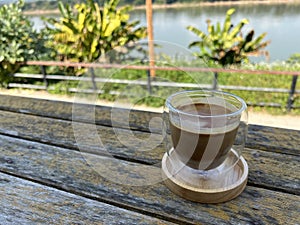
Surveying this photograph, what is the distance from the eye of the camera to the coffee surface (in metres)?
0.43

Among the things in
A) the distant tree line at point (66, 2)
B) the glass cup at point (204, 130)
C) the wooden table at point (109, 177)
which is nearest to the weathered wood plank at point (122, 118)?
the wooden table at point (109, 177)

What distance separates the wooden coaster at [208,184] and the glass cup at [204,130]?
0.5 inches

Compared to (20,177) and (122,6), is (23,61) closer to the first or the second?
(122,6)

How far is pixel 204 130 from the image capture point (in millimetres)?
428

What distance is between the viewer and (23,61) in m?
3.00

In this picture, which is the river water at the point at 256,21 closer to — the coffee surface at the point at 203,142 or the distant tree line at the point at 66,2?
the distant tree line at the point at 66,2

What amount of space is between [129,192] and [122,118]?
0.28 metres

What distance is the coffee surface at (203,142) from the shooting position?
0.43 m

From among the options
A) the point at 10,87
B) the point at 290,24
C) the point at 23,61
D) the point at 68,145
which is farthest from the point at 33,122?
the point at 290,24

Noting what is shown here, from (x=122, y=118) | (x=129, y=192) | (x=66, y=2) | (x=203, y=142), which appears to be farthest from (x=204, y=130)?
(x=66, y=2)

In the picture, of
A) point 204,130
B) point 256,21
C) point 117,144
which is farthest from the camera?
point 256,21

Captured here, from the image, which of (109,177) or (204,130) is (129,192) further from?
(204,130)

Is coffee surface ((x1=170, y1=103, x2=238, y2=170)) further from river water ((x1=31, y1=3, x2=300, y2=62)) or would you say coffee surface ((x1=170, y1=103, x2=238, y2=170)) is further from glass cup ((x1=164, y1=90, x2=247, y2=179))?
river water ((x1=31, y1=3, x2=300, y2=62))

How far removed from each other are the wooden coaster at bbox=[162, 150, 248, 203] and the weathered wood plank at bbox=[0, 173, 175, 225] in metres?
0.07
